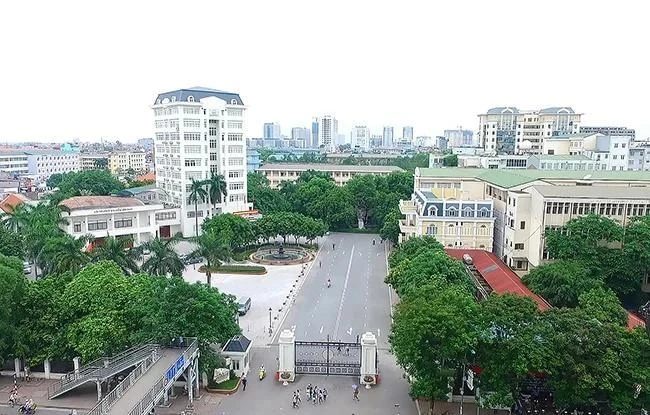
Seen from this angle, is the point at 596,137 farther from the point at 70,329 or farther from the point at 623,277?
the point at 70,329

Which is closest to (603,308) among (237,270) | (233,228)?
(237,270)

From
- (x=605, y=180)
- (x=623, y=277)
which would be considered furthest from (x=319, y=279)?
(x=605, y=180)

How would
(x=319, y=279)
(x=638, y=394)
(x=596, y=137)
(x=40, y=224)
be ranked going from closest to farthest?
(x=638, y=394), (x=40, y=224), (x=319, y=279), (x=596, y=137)

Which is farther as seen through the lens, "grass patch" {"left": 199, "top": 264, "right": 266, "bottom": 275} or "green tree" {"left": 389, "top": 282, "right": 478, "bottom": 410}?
"grass patch" {"left": 199, "top": 264, "right": 266, "bottom": 275}

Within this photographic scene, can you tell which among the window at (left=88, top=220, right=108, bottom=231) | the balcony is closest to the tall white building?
the window at (left=88, top=220, right=108, bottom=231)

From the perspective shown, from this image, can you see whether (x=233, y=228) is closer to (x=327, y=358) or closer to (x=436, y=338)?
(x=327, y=358)

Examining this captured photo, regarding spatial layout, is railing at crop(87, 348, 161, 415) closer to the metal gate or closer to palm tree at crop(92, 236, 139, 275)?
the metal gate

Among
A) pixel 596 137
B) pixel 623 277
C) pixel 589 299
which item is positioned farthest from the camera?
pixel 596 137
